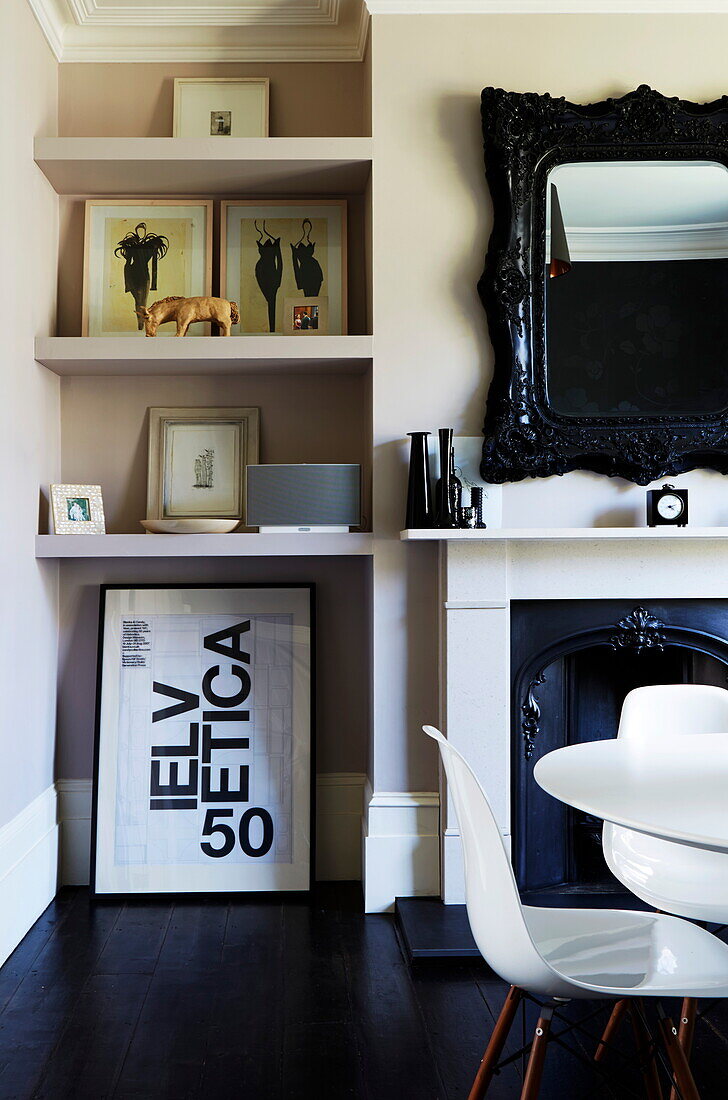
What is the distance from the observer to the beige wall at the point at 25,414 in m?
2.66

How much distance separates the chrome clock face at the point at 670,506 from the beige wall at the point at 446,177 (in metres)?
0.08

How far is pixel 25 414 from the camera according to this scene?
2838mm

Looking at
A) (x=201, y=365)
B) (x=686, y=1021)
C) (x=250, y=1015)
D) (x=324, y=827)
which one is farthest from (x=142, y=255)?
(x=686, y=1021)

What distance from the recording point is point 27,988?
239cm

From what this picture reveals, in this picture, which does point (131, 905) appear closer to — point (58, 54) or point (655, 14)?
point (58, 54)

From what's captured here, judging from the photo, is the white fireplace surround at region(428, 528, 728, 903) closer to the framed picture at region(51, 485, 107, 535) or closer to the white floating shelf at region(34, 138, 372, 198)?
the framed picture at region(51, 485, 107, 535)

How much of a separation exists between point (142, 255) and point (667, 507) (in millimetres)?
1988

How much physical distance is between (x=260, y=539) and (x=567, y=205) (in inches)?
57.0

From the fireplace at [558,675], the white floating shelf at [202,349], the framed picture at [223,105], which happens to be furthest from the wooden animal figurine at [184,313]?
the fireplace at [558,675]

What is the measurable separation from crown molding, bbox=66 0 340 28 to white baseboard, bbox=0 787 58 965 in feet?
8.63

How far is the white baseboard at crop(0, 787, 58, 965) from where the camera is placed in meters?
2.59

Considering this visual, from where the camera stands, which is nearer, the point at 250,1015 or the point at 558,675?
the point at 250,1015

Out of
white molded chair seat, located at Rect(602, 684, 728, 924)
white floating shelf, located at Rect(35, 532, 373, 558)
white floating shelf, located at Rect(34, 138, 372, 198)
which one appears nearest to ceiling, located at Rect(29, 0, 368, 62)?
white floating shelf, located at Rect(34, 138, 372, 198)

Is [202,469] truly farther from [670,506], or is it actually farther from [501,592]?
[670,506]
